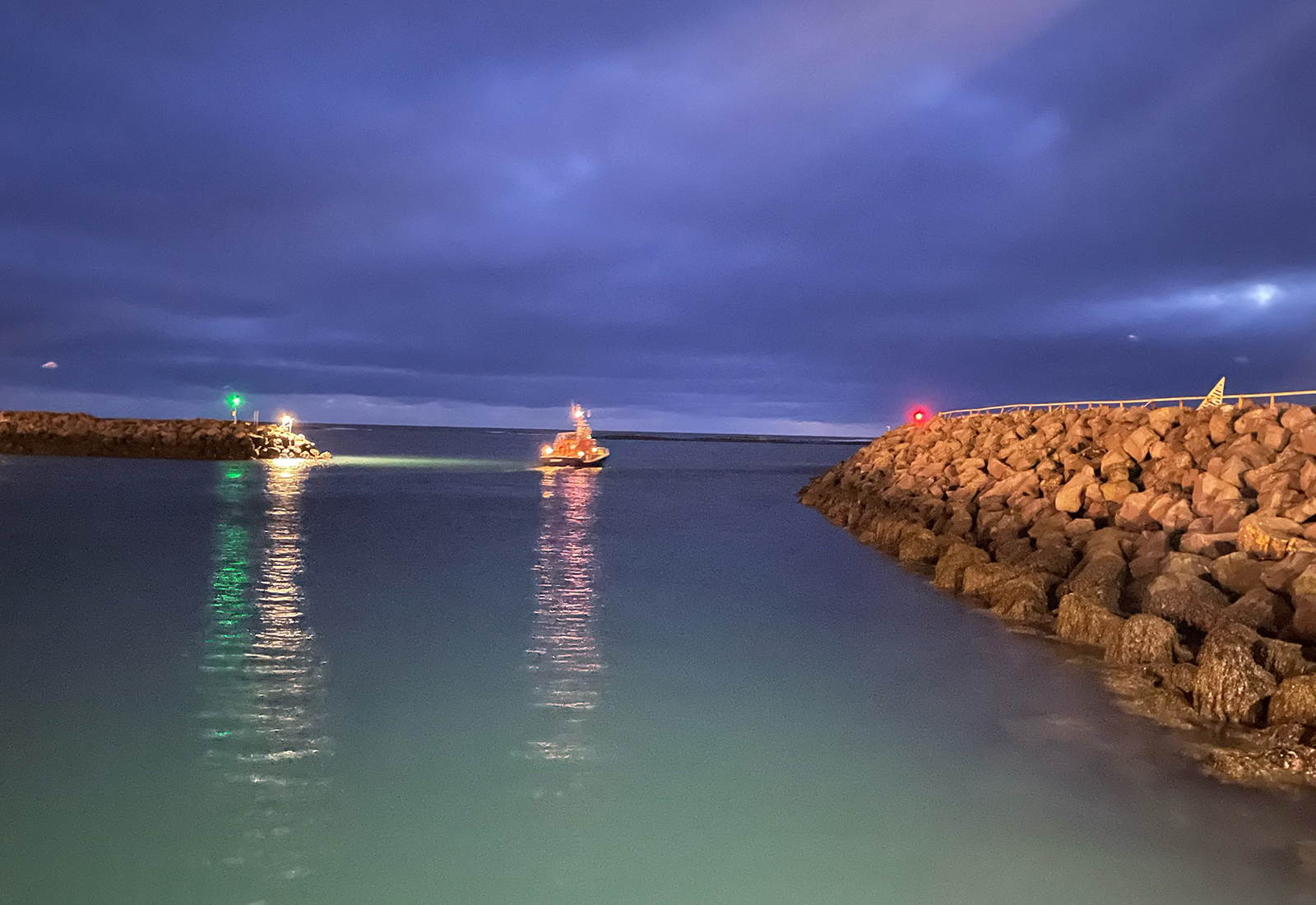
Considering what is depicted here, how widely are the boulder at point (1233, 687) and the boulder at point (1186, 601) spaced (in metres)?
2.86

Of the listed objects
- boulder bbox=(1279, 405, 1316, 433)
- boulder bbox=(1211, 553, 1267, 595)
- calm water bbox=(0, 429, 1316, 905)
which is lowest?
calm water bbox=(0, 429, 1316, 905)

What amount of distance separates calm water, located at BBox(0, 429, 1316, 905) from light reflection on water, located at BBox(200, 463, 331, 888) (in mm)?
42

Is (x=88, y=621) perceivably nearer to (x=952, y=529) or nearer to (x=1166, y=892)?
(x=1166, y=892)

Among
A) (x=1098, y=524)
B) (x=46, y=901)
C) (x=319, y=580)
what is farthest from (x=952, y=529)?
(x=46, y=901)

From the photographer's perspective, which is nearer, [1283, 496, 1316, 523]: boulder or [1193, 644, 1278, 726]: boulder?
[1193, 644, 1278, 726]: boulder

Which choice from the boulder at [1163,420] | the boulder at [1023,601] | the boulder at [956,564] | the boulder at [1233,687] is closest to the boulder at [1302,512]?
the boulder at [1023,601]

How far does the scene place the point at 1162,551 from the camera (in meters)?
16.3

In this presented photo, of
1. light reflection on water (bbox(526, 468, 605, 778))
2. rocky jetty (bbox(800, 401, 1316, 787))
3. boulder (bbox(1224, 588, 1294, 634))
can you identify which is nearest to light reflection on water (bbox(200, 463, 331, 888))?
light reflection on water (bbox(526, 468, 605, 778))

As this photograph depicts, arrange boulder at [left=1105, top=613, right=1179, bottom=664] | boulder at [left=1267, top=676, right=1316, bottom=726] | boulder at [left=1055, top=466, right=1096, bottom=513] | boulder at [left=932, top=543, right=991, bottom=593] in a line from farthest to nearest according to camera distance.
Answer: boulder at [left=1055, top=466, right=1096, bottom=513], boulder at [left=932, top=543, right=991, bottom=593], boulder at [left=1105, top=613, right=1179, bottom=664], boulder at [left=1267, top=676, right=1316, bottom=726]

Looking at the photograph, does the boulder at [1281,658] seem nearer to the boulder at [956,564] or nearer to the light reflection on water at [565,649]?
the boulder at [956,564]

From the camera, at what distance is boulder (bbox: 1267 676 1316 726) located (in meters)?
9.73

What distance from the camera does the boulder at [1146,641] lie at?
1265 centimetres

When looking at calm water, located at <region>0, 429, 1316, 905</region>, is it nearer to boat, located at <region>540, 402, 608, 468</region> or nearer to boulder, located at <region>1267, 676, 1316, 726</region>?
boulder, located at <region>1267, 676, 1316, 726</region>

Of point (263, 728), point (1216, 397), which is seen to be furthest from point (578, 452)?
point (263, 728)
